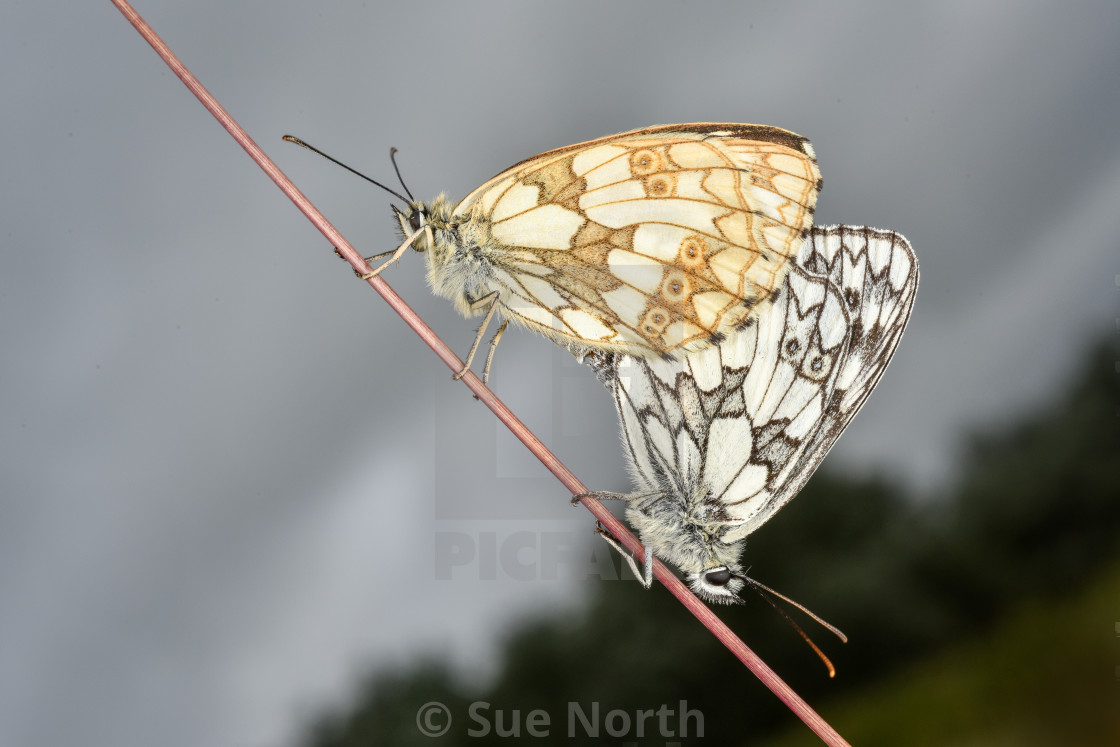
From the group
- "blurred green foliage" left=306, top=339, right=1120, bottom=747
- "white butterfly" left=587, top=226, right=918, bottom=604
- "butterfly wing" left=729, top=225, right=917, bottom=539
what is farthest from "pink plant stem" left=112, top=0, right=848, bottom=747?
"blurred green foliage" left=306, top=339, right=1120, bottom=747

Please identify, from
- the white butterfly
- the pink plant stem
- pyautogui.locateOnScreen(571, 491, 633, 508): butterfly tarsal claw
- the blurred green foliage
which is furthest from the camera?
the blurred green foliage

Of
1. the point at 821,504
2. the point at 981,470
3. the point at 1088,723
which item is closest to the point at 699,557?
the point at 821,504

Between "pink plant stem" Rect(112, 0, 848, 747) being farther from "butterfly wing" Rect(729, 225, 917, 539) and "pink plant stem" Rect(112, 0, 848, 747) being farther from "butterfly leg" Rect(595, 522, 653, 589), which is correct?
"butterfly wing" Rect(729, 225, 917, 539)

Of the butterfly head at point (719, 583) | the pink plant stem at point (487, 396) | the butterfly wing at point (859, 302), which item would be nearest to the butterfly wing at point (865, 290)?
the butterfly wing at point (859, 302)

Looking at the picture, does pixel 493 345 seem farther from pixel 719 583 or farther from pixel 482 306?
pixel 719 583

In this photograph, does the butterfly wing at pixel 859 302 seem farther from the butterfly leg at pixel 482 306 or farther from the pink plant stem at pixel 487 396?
the butterfly leg at pixel 482 306

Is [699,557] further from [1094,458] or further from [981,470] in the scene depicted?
[1094,458]

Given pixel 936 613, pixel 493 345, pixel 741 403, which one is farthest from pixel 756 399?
pixel 936 613

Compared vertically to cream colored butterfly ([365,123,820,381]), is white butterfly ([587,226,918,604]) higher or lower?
lower
